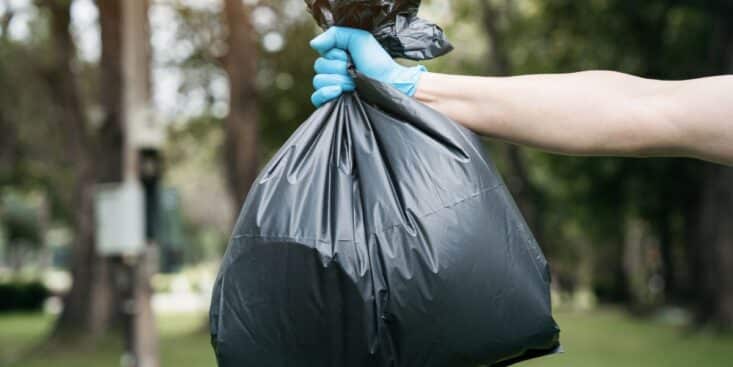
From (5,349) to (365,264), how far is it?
63.5ft

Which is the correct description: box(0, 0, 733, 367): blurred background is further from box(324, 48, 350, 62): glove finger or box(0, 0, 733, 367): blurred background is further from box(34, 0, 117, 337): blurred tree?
box(324, 48, 350, 62): glove finger

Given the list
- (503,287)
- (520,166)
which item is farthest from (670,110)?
(520,166)

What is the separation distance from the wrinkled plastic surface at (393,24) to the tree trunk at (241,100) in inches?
548

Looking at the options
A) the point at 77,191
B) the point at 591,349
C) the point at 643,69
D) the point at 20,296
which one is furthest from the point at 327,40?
the point at 20,296

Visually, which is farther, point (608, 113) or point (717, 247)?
point (717, 247)

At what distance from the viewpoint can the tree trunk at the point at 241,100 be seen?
52.2 ft

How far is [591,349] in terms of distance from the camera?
53.6ft

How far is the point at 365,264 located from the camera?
1855 millimetres

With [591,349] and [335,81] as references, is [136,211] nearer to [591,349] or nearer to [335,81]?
[335,81]

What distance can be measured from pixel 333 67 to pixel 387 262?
1.70ft

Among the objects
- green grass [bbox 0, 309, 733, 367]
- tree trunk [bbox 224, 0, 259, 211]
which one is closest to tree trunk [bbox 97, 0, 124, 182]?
tree trunk [bbox 224, 0, 259, 211]

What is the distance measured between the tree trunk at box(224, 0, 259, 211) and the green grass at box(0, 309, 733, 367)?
3.26 metres

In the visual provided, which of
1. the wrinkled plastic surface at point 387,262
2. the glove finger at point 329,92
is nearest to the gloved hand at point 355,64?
the glove finger at point 329,92

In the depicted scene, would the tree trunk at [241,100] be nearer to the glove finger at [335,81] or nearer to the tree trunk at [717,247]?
the tree trunk at [717,247]
